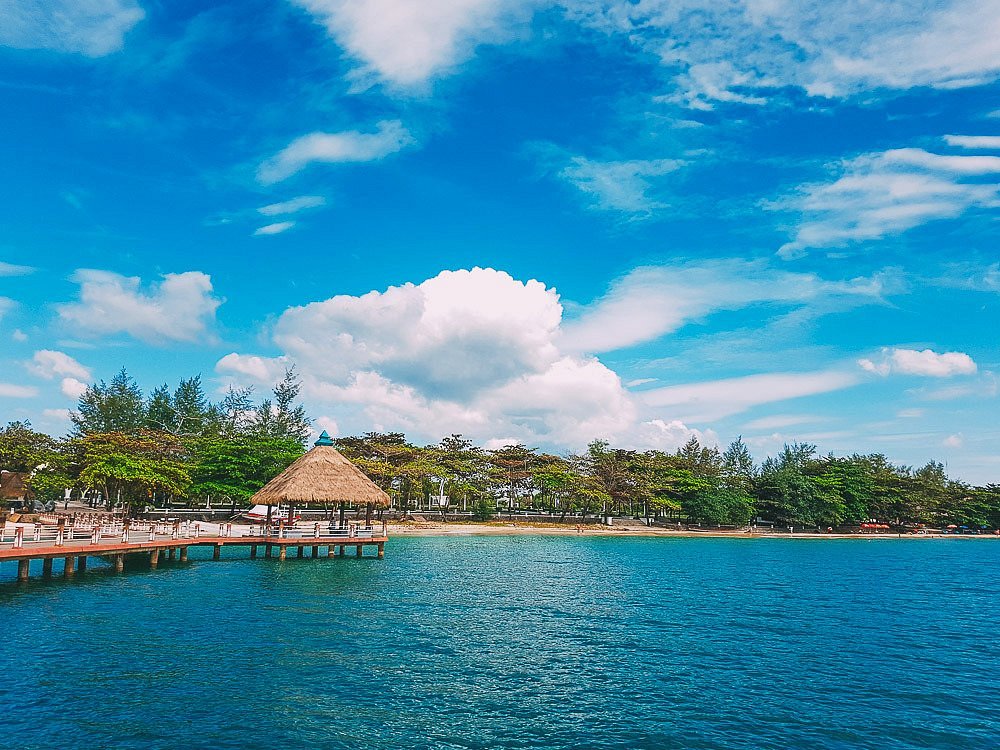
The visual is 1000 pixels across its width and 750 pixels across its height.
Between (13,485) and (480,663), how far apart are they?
58.4 m

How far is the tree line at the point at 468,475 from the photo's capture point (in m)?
63.1

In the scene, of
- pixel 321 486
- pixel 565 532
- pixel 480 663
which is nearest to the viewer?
pixel 480 663

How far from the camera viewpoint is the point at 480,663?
20219 mm

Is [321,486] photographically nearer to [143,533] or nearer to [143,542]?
[143,533]

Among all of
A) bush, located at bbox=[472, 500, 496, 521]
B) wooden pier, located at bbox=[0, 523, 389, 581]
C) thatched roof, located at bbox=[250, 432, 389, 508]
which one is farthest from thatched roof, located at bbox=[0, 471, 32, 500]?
bush, located at bbox=[472, 500, 496, 521]

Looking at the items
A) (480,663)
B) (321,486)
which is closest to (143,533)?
(321,486)

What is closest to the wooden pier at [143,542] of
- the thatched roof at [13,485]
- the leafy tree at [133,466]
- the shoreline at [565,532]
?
the leafy tree at [133,466]

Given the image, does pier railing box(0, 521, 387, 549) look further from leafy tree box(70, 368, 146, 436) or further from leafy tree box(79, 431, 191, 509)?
leafy tree box(70, 368, 146, 436)

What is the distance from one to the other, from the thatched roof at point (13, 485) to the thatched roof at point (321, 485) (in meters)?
29.1

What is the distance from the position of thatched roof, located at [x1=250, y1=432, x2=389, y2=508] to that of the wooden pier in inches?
78.1

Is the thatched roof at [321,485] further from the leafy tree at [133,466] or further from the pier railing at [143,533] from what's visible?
the leafy tree at [133,466]

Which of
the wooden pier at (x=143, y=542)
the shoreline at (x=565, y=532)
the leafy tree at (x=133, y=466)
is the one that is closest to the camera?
the wooden pier at (x=143, y=542)

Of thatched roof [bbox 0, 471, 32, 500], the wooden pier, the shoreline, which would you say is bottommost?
the shoreline

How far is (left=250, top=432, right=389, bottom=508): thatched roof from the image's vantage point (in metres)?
43.6
